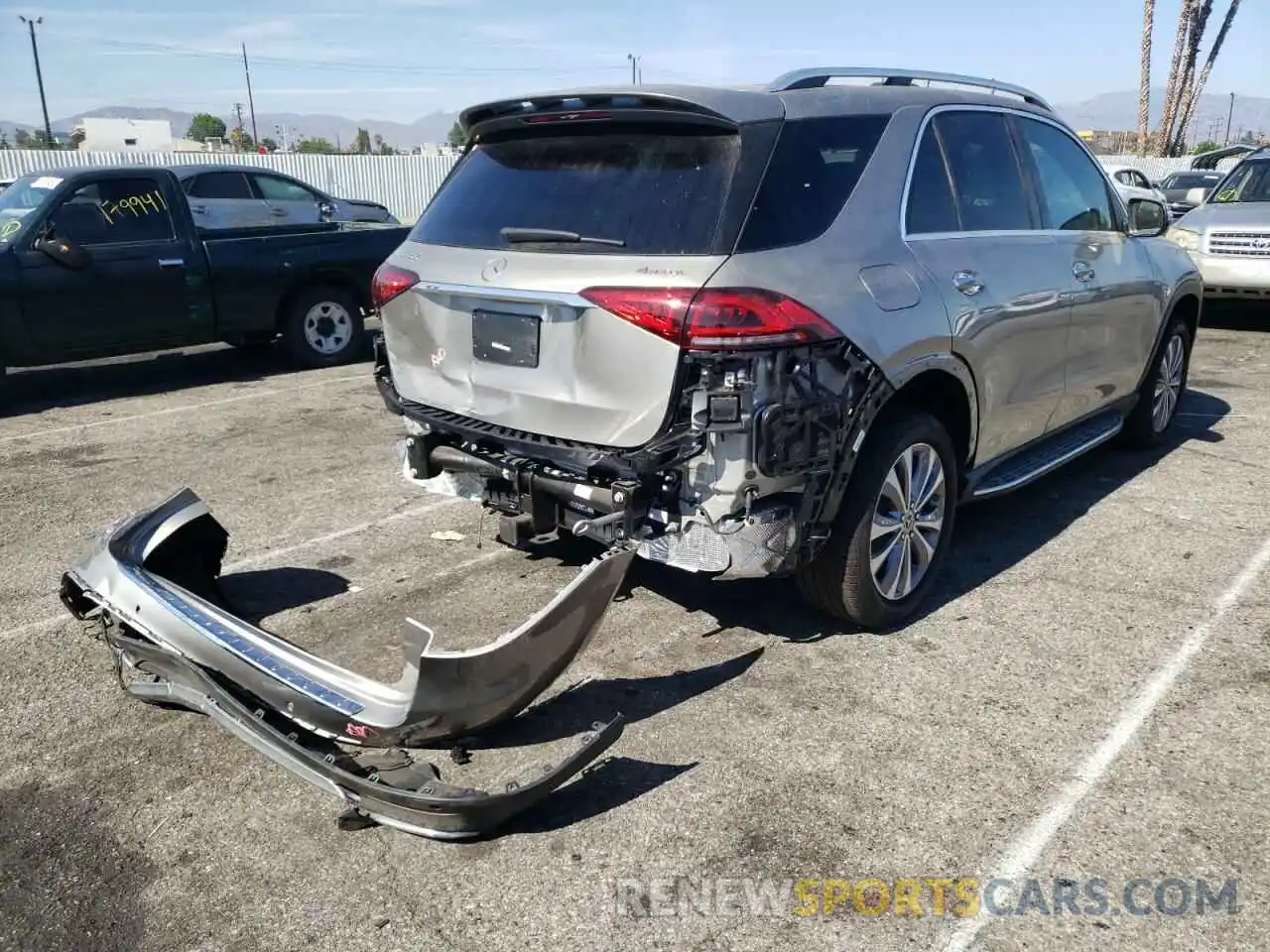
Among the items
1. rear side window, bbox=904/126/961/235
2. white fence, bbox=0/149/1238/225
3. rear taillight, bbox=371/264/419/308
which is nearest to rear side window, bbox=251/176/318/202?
rear taillight, bbox=371/264/419/308

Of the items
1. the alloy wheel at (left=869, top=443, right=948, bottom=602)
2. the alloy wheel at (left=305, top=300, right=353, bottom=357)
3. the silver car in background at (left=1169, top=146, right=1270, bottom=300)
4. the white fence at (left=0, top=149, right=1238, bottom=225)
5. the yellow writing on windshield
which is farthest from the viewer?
the white fence at (left=0, top=149, right=1238, bottom=225)

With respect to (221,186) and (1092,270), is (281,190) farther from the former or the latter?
(1092,270)

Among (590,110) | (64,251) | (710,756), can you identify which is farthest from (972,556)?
(64,251)

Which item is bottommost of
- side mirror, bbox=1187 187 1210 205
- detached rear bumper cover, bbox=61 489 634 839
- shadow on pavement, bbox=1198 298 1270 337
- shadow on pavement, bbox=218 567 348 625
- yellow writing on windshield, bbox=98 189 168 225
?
shadow on pavement, bbox=1198 298 1270 337

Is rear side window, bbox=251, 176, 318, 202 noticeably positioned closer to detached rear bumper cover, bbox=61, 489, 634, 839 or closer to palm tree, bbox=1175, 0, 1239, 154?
detached rear bumper cover, bbox=61, 489, 634, 839

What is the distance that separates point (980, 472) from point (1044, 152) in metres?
1.62

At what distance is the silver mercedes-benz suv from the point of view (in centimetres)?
322

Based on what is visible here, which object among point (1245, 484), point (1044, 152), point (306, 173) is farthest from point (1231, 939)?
point (306, 173)

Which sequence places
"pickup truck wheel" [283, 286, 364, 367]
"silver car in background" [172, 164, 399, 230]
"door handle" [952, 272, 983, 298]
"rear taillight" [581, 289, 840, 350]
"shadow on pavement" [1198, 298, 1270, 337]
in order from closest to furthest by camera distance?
1. "rear taillight" [581, 289, 840, 350]
2. "door handle" [952, 272, 983, 298]
3. "pickup truck wheel" [283, 286, 364, 367]
4. "shadow on pavement" [1198, 298, 1270, 337]
5. "silver car in background" [172, 164, 399, 230]

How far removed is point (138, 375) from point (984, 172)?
784 cm

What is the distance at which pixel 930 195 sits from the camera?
3967 millimetres

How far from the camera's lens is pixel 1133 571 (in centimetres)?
461

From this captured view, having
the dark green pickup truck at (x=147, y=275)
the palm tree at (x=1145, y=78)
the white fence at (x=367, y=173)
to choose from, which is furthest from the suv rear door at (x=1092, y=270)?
the palm tree at (x=1145, y=78)

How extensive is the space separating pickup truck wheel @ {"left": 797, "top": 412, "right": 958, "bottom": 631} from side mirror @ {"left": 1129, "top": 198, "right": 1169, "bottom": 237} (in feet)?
7.69
